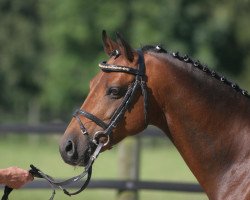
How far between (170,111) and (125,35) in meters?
30.1

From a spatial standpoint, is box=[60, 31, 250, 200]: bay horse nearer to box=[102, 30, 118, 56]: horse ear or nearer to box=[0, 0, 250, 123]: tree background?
box=[102, 30, 118, 56]: horse ear

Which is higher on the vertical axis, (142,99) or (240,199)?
(142,99)

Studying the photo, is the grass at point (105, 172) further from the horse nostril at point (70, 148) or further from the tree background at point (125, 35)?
the tree background at point (125, 35)

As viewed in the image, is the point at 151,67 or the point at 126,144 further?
the point at 126,144

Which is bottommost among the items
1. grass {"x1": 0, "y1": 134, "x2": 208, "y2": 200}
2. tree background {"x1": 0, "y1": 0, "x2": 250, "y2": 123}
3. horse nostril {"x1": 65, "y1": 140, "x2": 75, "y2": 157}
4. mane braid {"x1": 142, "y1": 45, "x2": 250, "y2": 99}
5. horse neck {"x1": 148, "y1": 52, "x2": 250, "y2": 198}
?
tree background {"x1": 0, "y1": 0, "x2": 250, "y2": 123}

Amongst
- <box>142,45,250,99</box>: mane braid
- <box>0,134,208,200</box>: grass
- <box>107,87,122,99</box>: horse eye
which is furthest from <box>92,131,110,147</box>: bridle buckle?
<box>0,134,208,200</box>: grass

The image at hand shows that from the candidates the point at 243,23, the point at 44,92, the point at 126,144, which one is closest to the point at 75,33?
the point at 44,92

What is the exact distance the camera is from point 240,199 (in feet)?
13.6

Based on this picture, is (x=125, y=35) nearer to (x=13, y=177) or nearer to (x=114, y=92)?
(x=13, y=177)

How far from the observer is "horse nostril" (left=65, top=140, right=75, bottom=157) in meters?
4.31

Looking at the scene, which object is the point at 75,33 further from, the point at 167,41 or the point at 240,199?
the point at 240,199

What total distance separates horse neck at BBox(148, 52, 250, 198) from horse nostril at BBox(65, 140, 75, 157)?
1.89 feet

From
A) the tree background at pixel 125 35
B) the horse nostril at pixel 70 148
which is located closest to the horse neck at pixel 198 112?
the horse nostril at pixel 70 148

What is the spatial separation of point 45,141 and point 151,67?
23398 millimetres
